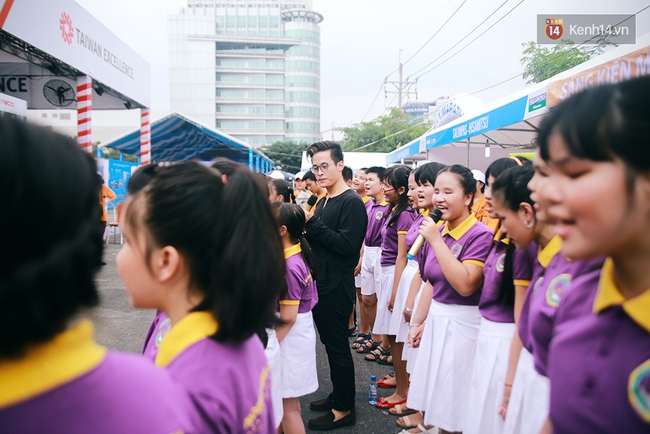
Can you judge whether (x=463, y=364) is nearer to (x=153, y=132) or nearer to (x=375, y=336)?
(x=375, y=336)

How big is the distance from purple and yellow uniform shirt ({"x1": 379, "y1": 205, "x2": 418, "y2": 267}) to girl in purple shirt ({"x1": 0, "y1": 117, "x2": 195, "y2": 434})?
149 inches

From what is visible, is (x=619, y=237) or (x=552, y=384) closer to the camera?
(x=619, y=237)

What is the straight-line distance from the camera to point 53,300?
2.06ft

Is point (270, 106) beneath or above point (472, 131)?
above

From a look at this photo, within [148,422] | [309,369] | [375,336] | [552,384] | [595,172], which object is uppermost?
[595,172]

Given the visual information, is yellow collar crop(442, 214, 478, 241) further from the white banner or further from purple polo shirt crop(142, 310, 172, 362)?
the white banner

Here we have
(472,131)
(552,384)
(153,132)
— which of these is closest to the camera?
(552,384)

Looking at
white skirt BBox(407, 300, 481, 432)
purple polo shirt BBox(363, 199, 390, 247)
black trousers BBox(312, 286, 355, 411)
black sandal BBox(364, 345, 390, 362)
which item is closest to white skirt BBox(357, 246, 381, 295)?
purple polo shirt BBox(363, 199, 390, 247)

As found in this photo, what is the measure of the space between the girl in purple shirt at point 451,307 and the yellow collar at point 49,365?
2100mm

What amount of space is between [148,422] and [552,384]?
3.07 feet

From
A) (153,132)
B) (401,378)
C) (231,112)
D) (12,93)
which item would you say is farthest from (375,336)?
(231,112)

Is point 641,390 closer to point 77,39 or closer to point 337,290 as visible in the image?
point 337,290

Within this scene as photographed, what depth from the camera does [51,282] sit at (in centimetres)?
62

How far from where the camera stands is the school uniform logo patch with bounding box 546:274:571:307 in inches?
58.3
